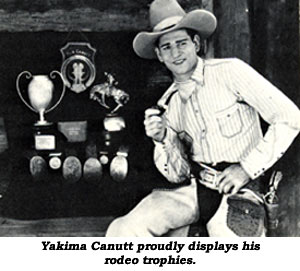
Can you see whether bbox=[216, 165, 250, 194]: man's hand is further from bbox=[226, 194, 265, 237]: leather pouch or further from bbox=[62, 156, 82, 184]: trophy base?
bbox=[62, 156, 82, 184]: trophy base

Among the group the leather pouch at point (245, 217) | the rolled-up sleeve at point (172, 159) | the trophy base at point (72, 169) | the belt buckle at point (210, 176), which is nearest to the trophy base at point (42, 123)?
the trophy base at point (72, 169)

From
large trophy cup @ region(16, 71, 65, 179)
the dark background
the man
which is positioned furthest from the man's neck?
large trophy cup @ region(16, 71, 65, 179)

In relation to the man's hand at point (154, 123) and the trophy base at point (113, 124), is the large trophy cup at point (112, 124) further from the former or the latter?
the man's hand at point (154, 123)

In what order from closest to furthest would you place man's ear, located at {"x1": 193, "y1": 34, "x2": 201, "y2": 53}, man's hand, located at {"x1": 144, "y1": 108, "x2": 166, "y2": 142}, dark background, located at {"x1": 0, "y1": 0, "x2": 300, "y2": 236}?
man's hand, located at {"x1": 144, "y1": 108, "x2": 166, "y2": 142} → man's ear, located at {"x1": 193, "y1": 34, "x2": 201, "y2": 53} → dark background, located at {"x1": 0, "y1": 0, "x2": 300, "y2": 236}

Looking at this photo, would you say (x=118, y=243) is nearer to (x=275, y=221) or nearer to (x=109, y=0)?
(x=275, y=221)

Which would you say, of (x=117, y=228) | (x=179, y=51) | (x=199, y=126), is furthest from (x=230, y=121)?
(x=117, y=228)

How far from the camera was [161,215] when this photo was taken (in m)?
2.16

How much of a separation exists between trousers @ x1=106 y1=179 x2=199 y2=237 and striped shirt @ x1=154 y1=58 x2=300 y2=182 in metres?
0.08

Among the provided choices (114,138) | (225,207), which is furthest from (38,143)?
(225,207)

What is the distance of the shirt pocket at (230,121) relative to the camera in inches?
82.2

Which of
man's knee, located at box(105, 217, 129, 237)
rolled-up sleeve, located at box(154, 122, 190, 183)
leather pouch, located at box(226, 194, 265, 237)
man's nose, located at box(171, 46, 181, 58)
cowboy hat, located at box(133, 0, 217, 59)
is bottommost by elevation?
man's knee, located at box(105, 217, 129, 237)

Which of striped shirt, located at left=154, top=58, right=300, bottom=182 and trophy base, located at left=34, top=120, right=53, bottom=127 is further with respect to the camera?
trophy base, located at left=34, top=120, right=53, bottom=127

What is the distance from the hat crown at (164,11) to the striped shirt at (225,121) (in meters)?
0.21

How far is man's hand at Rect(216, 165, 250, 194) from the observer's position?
2113 millimetres
